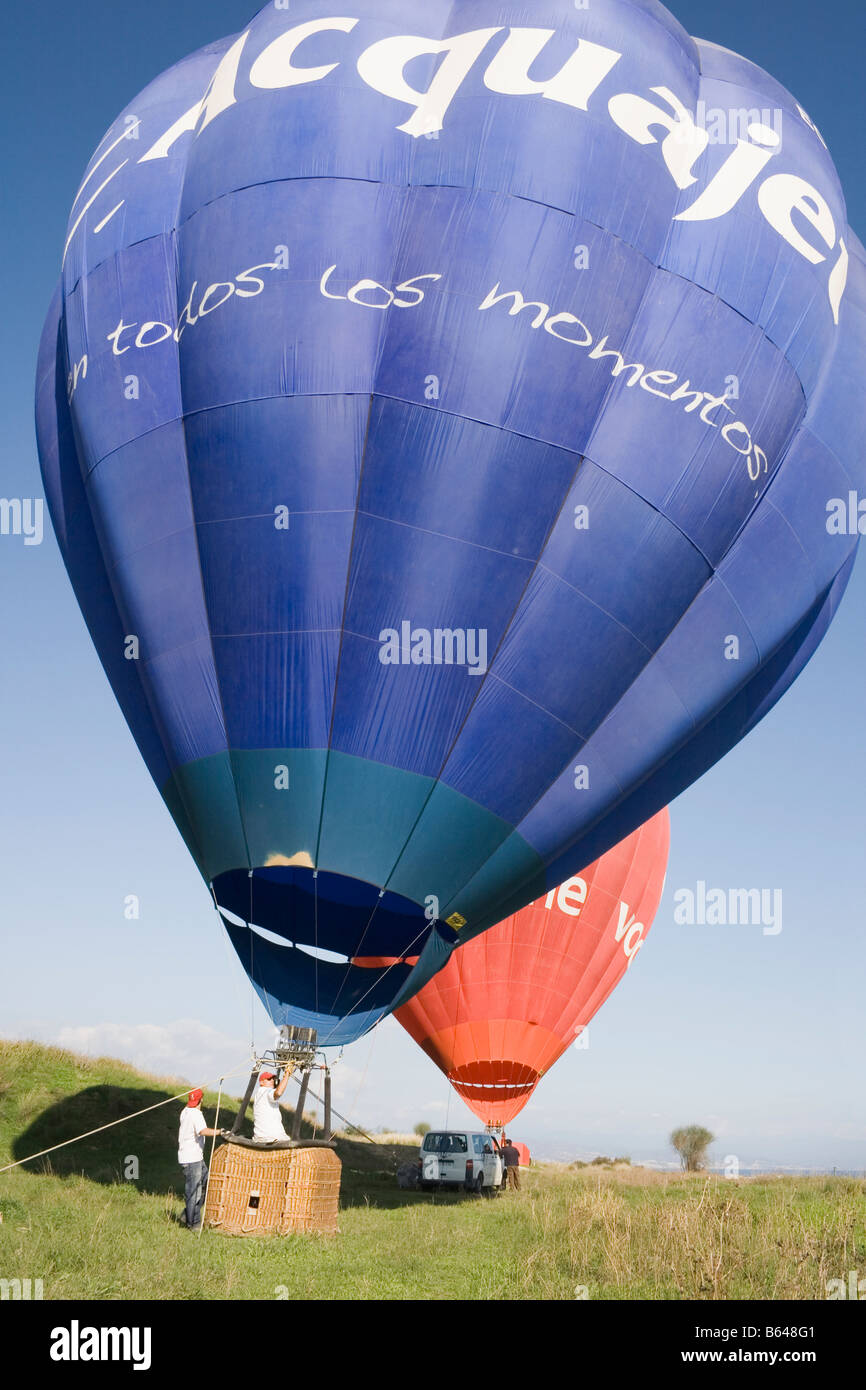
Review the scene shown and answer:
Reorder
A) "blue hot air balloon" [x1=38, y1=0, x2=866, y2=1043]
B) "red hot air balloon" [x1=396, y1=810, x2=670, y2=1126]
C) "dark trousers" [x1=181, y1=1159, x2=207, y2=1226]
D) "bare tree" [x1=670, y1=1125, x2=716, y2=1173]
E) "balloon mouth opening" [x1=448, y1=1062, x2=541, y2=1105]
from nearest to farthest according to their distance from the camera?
"dark trousers" [x1=181, y1=1159, x2=207, y2=1226], "blue hot air balloon" [x1=38, y1=0, x2=866, y2=1043], "red hot air balloon" [x1=396, y1=810, x2=670, y2=1126], "balloon mouth opening" [x1=448, y1=1062, x2=541, y2=1105], "bare tree" [x1=670, y1=1125, x2=716, y2=1173]

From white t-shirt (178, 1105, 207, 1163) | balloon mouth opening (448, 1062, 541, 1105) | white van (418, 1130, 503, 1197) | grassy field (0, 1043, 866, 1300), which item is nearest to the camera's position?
grassy field (0, 1043, 866, 1300)

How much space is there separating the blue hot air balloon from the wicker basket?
62.8 inches

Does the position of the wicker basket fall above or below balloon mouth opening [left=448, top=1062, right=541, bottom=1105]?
below

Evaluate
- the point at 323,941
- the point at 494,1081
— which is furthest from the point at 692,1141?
the point at 323,941

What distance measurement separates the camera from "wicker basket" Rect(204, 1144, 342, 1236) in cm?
1027

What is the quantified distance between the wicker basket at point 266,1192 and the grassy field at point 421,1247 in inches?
9.7

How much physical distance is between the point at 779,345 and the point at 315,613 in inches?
229

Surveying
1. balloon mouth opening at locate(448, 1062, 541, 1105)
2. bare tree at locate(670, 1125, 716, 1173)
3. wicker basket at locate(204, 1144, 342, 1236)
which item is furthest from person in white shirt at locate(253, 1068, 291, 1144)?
bare tree at locate(670, 1125, 716, 1173)

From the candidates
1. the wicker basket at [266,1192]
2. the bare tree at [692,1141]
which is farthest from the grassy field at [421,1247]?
the bare tree at [692,1141]

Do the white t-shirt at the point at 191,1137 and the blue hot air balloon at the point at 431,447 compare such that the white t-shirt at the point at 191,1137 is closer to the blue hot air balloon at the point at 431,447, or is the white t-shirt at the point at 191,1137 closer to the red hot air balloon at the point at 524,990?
the blue hot air balloon at the point at 431,447

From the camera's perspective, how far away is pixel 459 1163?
18078 millimetres

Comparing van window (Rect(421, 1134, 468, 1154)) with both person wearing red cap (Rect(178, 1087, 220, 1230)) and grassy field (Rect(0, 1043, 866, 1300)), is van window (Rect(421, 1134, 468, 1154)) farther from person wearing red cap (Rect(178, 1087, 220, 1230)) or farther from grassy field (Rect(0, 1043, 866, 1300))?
person wearing red cap (Rect(178, 1087, 220, 1230))

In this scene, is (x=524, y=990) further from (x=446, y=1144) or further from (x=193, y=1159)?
(x=193, y=1159)
